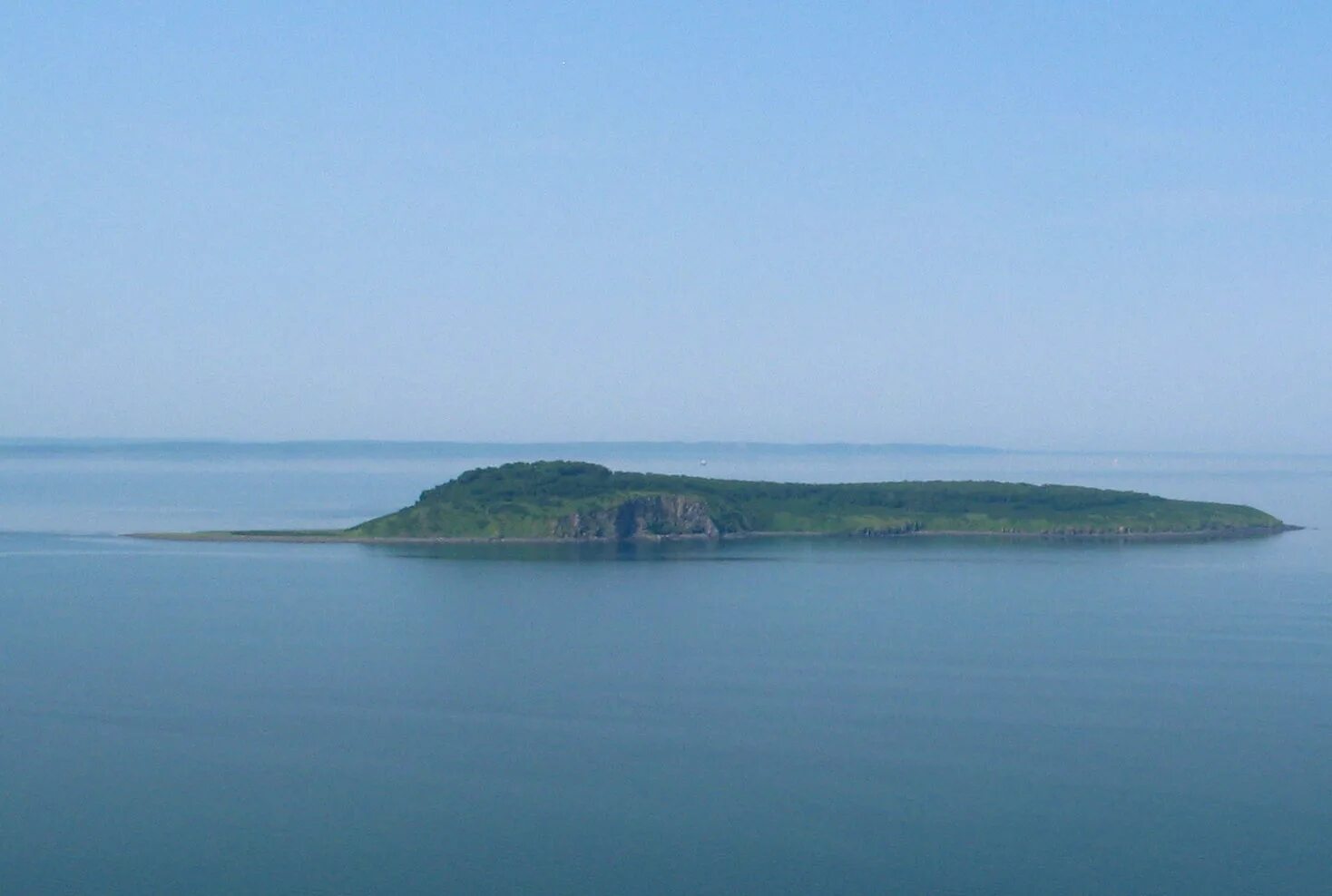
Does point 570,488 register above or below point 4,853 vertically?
above

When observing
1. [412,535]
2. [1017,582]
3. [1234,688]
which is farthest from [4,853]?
[412,535]

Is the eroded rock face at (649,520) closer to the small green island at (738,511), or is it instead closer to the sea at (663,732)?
the small green island at (738,511)

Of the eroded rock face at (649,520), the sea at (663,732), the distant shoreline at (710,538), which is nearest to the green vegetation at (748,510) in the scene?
the eroded rock face at (649,520)

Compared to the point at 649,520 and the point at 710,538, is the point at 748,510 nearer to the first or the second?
the point at 710,538

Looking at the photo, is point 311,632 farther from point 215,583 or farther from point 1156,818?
point 1156,818

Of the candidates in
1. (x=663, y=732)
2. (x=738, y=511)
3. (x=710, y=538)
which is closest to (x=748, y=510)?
(x=738, y=511)

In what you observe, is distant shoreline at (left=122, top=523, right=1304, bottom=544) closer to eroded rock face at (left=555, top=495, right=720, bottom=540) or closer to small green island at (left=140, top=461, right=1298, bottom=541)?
small green island at (left=140, top=461, right=1298, bottom=541)
